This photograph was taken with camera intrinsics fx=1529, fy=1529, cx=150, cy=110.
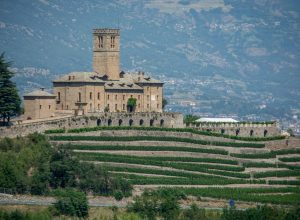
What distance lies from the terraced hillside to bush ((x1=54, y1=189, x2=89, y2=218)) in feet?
32.7

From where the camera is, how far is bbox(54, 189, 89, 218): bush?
10000 cm

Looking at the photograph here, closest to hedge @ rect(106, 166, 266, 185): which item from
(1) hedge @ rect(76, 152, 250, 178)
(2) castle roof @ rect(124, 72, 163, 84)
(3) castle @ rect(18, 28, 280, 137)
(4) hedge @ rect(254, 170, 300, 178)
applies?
(1) hedge @ rect(76, 152, 250, 178)

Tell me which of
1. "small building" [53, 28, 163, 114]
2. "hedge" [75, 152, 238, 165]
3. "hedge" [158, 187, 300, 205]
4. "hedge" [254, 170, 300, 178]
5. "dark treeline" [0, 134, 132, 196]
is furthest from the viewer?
"small building" [53, 28, 163, 114]

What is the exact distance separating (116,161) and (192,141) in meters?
11.9

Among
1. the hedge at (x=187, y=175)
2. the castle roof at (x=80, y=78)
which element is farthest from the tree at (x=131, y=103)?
the hedge at (x=187, y=175)

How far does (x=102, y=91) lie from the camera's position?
131m

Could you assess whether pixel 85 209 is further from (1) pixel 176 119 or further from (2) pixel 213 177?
(1) pixel 176 119

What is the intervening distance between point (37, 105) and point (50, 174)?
1758cm

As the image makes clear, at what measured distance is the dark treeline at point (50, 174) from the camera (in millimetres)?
105750

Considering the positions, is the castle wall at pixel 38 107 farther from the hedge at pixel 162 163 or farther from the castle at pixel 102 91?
the hedge at pixel 162 163

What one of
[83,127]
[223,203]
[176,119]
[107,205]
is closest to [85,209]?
[107,205]

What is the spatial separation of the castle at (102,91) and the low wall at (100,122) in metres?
2.20

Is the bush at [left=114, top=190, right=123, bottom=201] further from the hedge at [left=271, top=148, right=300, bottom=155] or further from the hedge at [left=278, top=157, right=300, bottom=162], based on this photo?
the hedge at [left=271, top=148, right=300, bottom=155]

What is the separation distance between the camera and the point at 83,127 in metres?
124
